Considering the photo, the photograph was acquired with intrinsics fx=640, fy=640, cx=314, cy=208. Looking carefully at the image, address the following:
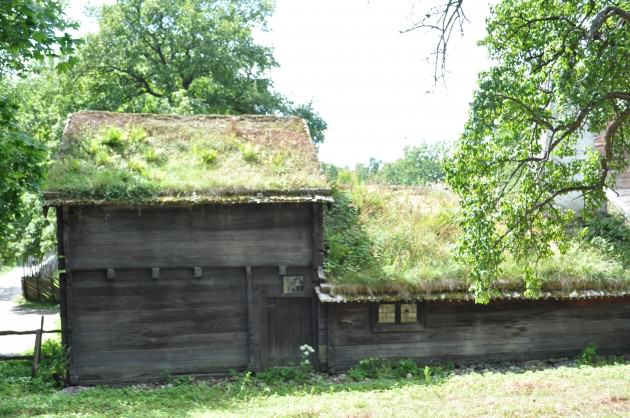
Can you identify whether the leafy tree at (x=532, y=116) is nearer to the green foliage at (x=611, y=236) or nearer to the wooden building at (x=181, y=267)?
the wooden building at (x=181, y=267)

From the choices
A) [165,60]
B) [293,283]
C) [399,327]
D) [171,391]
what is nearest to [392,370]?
[399,327]

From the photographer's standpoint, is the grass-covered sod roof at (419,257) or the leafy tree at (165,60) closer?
the grass-covered sod roof at (419,257)

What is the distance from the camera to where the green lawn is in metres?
11.0

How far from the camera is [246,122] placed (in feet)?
68.6

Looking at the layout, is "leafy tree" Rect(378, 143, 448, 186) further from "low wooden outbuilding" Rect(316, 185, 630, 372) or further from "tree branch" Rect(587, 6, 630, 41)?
"tree branch" Rect(587, 6, 630, 41)

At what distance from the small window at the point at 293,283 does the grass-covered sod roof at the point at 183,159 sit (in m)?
2.17

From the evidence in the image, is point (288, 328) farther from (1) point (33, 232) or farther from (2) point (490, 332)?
(1) point (33, 232)

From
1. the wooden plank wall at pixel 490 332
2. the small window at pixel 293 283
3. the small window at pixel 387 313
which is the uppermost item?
the small window at pixel 293 283

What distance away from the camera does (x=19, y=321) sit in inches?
1128

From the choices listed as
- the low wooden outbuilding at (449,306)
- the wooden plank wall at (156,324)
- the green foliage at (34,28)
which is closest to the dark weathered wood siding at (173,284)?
the wooden plank wall at (156,324)

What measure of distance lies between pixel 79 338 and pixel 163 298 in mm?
2315

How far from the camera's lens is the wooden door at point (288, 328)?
16922 millimetres

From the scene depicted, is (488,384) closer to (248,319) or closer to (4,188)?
(248,319)

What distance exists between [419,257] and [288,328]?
4227 mm
